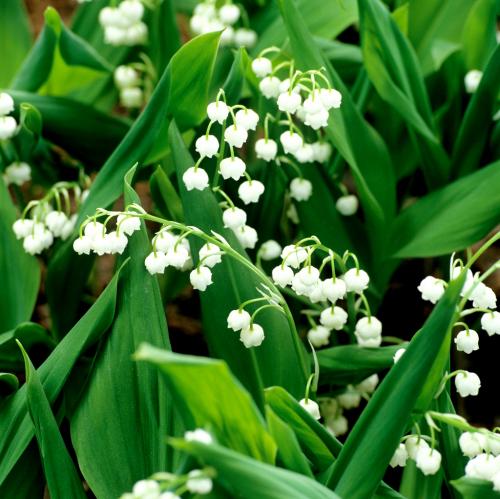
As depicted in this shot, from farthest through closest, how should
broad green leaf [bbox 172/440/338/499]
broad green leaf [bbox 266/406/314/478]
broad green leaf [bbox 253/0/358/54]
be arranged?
1. broad green leaf [bbox 253/0/358/54]
2. broad green leaf [bbox 266/406/314/478]
3. broad green leaf [bbox 172/440/338/499]

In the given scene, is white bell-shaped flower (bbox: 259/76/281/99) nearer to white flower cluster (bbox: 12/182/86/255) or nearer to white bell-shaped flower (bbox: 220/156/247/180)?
white bell-shaped flower (bbox: 220/156/247/180)

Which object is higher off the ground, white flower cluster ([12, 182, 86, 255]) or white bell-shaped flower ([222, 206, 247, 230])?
white bell-shaped flower ([222, 206, 247, 230])

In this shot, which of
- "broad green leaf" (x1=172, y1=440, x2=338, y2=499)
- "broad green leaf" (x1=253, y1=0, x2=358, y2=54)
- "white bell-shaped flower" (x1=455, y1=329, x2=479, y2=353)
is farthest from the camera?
"broad green leaf" (x1=253, y1=0, x2=358, y2=54)

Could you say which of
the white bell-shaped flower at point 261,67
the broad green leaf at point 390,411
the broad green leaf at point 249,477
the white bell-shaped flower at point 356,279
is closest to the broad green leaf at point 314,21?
the white bell-shaped flower at point 261,67

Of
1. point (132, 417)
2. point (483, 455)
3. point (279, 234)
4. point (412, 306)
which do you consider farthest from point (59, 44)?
point (483, 455)

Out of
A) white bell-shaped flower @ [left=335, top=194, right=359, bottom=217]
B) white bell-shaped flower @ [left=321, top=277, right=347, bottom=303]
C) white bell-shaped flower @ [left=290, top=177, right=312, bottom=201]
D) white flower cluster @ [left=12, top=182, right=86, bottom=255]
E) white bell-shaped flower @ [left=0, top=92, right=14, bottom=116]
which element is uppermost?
white bell-shaped flower @ [left=0, top=92, right=14, bottom=116]

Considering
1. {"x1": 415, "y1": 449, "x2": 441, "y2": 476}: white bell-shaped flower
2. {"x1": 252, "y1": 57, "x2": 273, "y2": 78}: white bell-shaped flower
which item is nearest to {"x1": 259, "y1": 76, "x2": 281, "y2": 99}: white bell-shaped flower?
{"x1": 252, "y1": 57, "x2": 273, "y2": 78}: white bell-shaped flower
